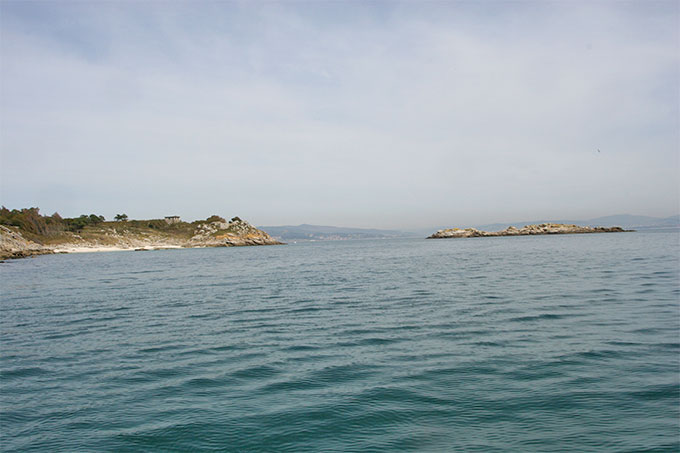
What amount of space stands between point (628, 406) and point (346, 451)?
6546mm

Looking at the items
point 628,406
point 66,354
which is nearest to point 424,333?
point 628,406

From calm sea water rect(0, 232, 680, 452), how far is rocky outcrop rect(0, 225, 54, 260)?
93915 millimetres

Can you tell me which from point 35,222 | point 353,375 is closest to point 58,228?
point 35,222

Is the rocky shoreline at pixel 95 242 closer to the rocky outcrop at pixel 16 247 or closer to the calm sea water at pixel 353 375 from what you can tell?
the rocky outcrop at pixel 16 247

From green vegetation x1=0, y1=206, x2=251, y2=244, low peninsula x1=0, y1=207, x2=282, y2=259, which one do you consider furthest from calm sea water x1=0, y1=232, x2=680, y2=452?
green vegetation x1=0, y1=206, x2=251, y2=244

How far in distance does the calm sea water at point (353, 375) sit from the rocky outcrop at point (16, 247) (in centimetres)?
9392

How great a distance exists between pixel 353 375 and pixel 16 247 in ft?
432

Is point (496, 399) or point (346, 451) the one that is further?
point (496, 399)

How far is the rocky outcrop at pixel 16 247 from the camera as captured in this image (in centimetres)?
10138

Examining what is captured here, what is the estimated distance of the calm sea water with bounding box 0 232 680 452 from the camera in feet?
29.0

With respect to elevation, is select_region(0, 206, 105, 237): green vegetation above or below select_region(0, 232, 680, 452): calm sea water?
above

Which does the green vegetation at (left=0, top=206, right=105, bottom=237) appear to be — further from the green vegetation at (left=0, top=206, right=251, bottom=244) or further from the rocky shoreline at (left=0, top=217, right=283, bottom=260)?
the rocky shoreline at (left=0, top=217, right=283, bottom=260)

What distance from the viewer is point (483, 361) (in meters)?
13.3

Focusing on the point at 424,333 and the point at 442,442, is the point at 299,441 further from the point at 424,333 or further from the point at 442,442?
the point at 424,333
